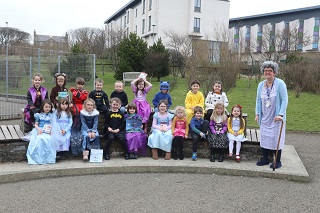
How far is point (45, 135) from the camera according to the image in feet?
20.3

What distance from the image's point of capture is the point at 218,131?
6703mm

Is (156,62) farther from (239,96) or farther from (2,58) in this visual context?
(2,58)

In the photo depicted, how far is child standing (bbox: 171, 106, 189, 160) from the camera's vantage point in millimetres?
6637

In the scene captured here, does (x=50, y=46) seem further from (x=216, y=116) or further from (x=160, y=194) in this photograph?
(x=160, y=194)

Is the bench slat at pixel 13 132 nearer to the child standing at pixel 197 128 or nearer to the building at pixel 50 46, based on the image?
the child standing at pixel 197 128

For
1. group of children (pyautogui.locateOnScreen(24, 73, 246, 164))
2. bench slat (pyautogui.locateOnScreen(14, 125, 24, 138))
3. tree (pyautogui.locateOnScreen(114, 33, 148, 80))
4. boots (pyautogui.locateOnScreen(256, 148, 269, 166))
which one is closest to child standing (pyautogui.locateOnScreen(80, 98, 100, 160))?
group of children (pyautogui.locateOnScreen(24, 73, 246, 164))

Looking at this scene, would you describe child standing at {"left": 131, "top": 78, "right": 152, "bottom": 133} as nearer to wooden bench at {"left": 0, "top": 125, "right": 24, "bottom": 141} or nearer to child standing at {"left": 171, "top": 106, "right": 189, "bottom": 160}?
child standing at {"left": 171, "top": 106, "right": 189, "bottom": 160}

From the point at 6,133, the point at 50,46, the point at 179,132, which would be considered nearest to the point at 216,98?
the point at 179,132

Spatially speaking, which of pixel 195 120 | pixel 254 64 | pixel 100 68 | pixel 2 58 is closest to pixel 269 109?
pixel 195 120

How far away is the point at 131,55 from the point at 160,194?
27.0 meters

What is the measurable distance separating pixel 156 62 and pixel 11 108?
1844 centimetres

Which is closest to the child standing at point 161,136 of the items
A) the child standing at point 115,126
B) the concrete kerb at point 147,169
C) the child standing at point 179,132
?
the child standing at point 179,132

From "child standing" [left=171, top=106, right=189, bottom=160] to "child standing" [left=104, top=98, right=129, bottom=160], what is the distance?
962mm

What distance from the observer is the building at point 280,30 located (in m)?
34.8
